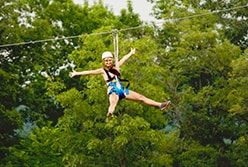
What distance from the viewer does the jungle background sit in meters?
21.6

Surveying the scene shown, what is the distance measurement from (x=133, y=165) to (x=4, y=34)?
24.0 ft

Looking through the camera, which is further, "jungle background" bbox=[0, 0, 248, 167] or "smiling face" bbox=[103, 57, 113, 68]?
"jungle background" bbox=[0, 0, 248, 167]

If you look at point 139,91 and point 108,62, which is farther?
point 139,91

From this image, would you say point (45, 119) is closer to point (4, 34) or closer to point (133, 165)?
point (4, 34)

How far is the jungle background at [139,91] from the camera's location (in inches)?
851

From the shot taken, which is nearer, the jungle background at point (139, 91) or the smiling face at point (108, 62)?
the smiling face at point (108, 62)

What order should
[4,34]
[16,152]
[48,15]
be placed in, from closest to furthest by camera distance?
[16,152], [4,34], [48,15]

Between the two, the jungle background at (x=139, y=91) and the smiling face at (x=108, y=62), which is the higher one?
the smiling face at (x=108, y=62)

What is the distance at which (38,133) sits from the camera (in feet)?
78.0

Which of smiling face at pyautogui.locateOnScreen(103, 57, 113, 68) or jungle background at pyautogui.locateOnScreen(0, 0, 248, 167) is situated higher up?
smiling face at pyautogui.locateOnScreen(103, 57, 113, 68)

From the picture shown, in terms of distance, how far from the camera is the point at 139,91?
848 inches

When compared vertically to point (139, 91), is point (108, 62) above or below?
above

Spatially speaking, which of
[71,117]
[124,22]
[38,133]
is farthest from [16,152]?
[124,22]

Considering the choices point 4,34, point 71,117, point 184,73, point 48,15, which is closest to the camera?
point 71,117
